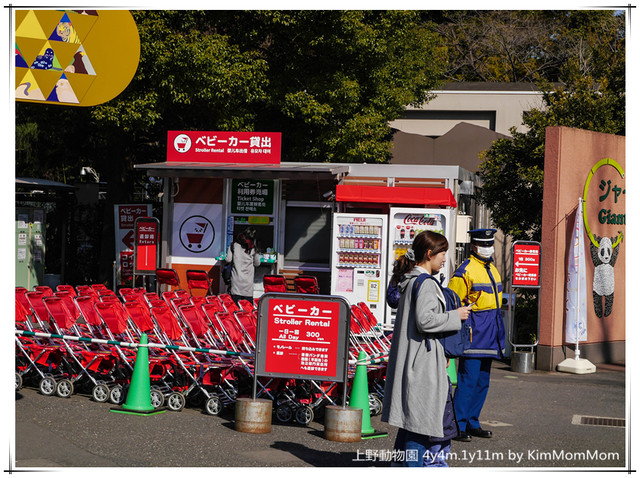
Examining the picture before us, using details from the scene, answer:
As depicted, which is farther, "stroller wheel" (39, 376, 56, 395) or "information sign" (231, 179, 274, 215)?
"information sign" (231, 179, 274, 215)

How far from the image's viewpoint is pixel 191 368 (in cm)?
1047

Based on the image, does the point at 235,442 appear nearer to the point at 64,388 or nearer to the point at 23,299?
the point at 64,388

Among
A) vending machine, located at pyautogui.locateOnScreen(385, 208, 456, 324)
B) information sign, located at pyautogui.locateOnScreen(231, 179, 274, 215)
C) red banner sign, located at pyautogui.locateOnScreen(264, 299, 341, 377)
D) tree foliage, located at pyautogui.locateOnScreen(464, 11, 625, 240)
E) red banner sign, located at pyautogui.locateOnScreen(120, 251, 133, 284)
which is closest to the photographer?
red banner sign, located at pyautogui.locateOnScreen(264, 299, 341, 377)

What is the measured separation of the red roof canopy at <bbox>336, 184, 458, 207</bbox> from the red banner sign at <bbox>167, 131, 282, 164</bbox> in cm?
162

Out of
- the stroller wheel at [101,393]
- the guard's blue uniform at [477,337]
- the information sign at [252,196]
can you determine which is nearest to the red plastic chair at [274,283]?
the information sign at [252,196]

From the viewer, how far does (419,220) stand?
1714cm

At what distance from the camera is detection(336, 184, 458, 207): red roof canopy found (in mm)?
16922

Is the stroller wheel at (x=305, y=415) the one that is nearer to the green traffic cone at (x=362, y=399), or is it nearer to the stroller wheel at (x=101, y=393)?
the green traffic cone at (x=362, y=399)

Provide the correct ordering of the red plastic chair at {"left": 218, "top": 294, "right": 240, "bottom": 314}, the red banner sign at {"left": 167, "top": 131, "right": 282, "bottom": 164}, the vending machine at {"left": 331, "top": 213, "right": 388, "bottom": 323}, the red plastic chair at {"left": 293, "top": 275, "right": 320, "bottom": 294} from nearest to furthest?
the red plastic chair at {"left": 218, "top": 294, "right": 240, "bottom": 314}
the red plastic chair at {"left": 293, "top": 275, "right": 320, "bottom": 294}
the vending machine at {"left": 331, "top": 213, "right": 388, "bottom": 323}
the red banner sign at {"left": 167, "top": 131, "right": 282, "bottom": 164}

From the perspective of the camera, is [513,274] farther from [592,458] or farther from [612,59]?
[612,59]

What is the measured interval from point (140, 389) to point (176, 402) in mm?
458

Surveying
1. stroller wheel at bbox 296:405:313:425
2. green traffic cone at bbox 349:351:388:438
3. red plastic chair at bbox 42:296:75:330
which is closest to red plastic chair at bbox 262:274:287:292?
red plastic chair at bbox 42:296:75:330

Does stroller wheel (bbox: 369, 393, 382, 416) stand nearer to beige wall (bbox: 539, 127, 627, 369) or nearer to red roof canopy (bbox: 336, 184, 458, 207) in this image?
beige wall (bbox: 539, 127, 627, 369)

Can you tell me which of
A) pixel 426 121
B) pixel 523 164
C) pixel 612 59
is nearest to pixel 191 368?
pixel 523 164
